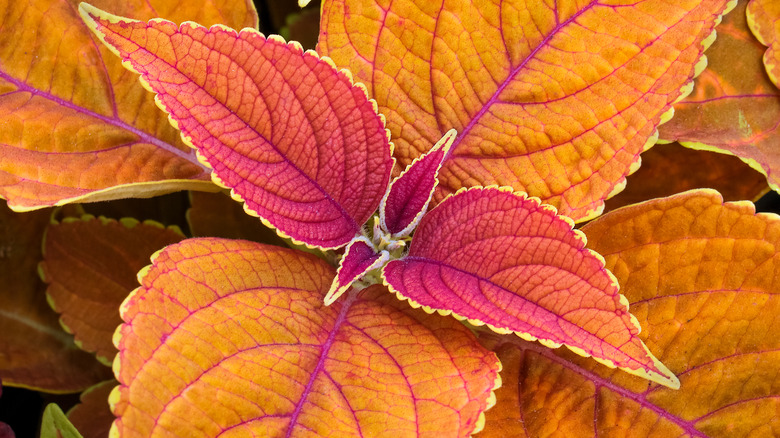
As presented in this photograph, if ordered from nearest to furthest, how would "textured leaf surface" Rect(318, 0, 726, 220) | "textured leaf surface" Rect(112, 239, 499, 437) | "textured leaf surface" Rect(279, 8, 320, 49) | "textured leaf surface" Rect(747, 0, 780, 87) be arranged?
"textured leaf surface" Rect(112, 239, 499, 437)
"textured leaf surface" Rect(318, 0, 726, 220)
"textured leaf surface" Rect(747, 0, 780, 87)
"textured leaf surface" Rect(279, 8, 320, 49)

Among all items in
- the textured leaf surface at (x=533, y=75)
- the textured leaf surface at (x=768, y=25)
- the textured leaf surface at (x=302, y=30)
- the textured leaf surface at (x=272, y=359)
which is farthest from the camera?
the textured leaf surface at (x=302, y=30)

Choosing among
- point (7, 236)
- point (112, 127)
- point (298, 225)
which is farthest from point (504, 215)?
point (7, 236)

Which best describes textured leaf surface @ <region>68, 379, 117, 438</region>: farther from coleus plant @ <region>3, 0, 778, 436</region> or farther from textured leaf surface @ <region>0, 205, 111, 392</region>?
coleus plant @ <region>3, 0, 778, 436</region>

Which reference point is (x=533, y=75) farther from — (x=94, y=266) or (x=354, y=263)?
(x=94, y=266)

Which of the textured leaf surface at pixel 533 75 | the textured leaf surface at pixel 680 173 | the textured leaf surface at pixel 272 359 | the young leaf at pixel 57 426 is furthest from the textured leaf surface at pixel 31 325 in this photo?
the textured leaf surface at pixel 680 173

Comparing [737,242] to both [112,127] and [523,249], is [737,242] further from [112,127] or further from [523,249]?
[112,127]

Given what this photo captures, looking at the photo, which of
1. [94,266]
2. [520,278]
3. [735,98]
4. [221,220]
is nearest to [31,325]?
[94,266]

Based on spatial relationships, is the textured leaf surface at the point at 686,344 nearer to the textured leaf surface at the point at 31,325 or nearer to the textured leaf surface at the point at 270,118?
the textured leaf surface at the point at 270,118

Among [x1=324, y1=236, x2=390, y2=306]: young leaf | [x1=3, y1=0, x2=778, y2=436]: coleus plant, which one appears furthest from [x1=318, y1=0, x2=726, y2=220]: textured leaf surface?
[x1=324, y1=236, x2=390, y2=306]: young leaf
